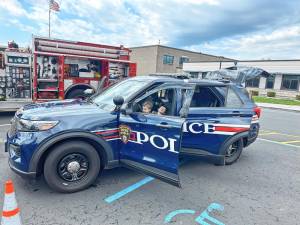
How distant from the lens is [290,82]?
2667 centimetres

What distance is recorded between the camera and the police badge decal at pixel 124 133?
338 cm

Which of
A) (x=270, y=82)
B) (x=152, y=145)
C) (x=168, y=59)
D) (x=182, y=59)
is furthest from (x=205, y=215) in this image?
(x=182, y=59)

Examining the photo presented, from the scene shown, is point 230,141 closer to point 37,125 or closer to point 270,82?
point 37,125

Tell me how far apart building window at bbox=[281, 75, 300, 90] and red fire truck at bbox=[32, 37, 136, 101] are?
24.1 m

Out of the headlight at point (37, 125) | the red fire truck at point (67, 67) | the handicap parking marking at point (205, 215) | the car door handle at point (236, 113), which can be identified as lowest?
the handicap parking marking at point (205, 215)

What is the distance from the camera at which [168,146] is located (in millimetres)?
3137

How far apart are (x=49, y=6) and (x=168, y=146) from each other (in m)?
29.7

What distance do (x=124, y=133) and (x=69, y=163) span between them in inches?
33.7

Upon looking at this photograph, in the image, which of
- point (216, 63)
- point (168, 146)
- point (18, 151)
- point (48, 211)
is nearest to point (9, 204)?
point (48, 211)

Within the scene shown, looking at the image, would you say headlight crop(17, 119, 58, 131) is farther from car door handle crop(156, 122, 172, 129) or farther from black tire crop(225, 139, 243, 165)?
black tire crop(225, 139, 243, 165)

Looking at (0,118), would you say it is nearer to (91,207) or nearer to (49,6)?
(91,207)

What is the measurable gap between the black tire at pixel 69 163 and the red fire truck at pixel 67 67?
522 centimetres

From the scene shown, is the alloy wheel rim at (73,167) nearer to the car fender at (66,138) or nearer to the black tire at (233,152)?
the car fender at (66,138)

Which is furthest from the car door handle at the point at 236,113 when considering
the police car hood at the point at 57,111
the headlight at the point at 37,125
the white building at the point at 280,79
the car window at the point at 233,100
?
the white building at the point at 280,79
